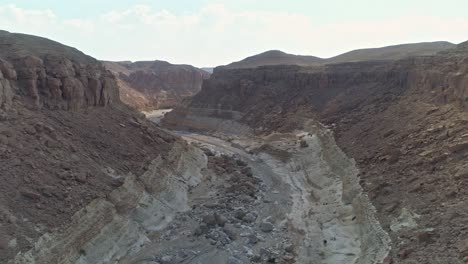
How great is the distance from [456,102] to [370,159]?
7.45 meters

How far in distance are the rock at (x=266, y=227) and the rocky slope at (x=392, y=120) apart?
22.7 ft

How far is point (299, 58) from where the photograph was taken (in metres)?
106

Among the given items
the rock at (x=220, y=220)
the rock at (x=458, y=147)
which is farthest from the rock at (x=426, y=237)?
the rock at (x=220, y=220)

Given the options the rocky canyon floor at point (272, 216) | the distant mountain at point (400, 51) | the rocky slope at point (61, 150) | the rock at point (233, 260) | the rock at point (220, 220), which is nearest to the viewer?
the rocky slope at point (61, 150)

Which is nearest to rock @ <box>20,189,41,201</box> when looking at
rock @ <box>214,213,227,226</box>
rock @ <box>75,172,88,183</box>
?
rock @ <box>75,172,88,183</box>

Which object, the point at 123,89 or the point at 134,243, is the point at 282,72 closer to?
the point at 123,89

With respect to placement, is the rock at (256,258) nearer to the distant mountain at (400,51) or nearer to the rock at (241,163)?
the rock at (241,163)

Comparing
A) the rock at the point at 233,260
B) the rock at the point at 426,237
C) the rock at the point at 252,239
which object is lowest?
the rock at the point at 233,260

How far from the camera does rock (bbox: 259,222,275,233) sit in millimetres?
31034

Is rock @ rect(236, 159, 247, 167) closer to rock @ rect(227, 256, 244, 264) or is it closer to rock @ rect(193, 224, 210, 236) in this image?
rock @ rect(193, 224, 210, 236)

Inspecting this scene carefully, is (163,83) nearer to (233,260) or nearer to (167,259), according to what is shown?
(167,259)

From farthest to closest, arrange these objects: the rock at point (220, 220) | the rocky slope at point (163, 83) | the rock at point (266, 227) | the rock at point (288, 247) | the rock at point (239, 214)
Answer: the rocky slope at point (163, 83)
the rock at point (239, 214)
the rock at point (266, 227)
the rock at point (220, 220)
the rock at point (288, 247)

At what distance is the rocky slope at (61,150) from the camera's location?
2242 centimetres

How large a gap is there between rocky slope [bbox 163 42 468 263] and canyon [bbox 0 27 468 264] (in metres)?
0.15
